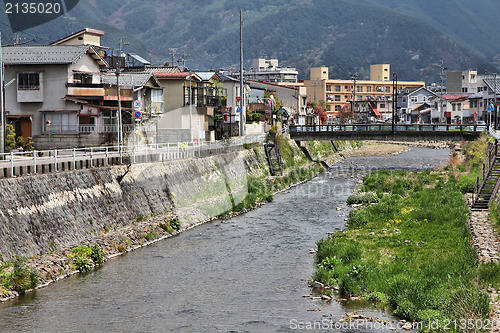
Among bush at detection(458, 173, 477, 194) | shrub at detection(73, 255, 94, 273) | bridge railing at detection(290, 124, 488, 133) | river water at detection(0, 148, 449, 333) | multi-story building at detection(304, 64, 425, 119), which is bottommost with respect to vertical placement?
river water at detection(0, 148, 449, 333)

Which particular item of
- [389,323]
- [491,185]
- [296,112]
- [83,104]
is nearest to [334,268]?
[389,323]

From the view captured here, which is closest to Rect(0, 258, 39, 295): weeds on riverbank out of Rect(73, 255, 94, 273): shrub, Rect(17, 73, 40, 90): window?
Rect(73, 255, 94, 273): shrub

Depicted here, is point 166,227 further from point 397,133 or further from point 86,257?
point 397,133

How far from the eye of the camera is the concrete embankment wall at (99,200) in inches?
956

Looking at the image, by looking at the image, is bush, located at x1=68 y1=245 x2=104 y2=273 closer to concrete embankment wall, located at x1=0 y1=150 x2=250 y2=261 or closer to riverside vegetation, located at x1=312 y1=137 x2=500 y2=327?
concrete embankment wall, located at x1=0 y1=150 x2=250 y2=261

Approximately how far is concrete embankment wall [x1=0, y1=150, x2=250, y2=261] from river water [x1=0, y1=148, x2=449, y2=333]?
2536 mm

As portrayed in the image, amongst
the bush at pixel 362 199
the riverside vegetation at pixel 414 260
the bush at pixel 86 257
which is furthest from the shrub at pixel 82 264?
the bush at pixel 362 199

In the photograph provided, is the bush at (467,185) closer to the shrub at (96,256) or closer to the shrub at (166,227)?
the shrub at (166,227)

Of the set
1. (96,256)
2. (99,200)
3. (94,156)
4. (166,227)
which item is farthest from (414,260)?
(94,156)

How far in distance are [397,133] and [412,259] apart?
46398mm

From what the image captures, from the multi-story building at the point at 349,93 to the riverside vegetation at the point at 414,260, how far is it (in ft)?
382

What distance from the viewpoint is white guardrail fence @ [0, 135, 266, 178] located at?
27.0 metres

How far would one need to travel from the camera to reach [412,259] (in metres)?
24.5

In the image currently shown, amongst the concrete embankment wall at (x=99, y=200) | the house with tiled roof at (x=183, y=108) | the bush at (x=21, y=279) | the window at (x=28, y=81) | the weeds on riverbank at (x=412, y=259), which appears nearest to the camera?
the weeds on riverbank at (x=412, y=259)
